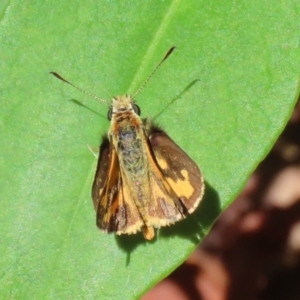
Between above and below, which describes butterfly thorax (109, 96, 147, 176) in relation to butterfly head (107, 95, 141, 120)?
below

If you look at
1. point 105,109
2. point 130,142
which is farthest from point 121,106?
point 130,142

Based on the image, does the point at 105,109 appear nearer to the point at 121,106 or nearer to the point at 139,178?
the point at 121,106

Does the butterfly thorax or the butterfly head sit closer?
the butterfly head

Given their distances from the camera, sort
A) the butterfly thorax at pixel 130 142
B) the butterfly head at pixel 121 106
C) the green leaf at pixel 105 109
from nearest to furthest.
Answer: the green leaf at pixel 105 109 < the butterfly head at pixel 121 106 < the butterfly thorax at pixel 130 142

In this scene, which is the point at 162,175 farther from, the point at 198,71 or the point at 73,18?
the point at 73,18

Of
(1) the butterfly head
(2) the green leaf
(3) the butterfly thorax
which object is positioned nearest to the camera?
(2) the green leaf
